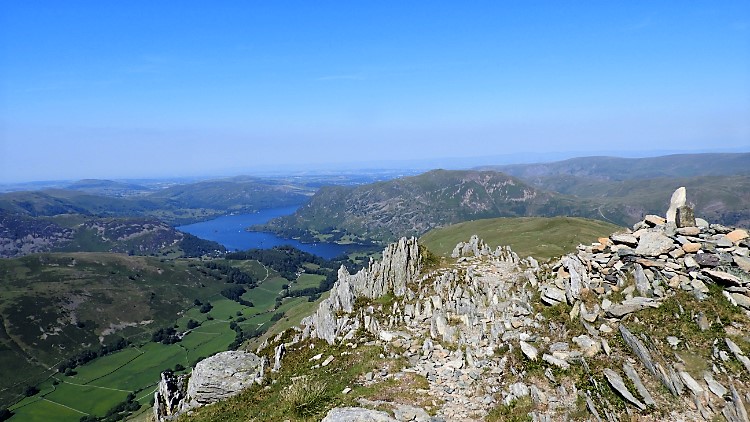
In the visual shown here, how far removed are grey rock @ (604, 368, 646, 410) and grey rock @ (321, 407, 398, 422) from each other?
1067 centimetres

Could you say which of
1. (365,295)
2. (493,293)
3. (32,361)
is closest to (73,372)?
(32,361)

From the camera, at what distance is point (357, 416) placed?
1761 cm

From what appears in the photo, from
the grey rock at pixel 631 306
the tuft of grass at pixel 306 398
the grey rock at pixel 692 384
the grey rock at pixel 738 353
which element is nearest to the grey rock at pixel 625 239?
the grey rock at pixel 631 306

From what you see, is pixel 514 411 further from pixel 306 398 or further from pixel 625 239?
pixel 625 239

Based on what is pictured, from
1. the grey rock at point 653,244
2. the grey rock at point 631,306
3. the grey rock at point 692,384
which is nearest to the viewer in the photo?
the grey rock at point 692,384

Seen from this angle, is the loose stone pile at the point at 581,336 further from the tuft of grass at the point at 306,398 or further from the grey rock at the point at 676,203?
the tuft of grass at the point at 306,398

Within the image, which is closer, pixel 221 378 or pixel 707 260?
pixel 707 260

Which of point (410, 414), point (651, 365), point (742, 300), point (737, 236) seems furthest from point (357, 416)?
point (737, 236)

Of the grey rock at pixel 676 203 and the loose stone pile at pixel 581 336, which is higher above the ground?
the grey rock at pixel 676 203

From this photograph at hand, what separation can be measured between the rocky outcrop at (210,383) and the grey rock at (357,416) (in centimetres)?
964

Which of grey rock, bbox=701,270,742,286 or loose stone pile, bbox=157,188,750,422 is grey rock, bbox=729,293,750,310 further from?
grey rock, bbox=701,270,742,286

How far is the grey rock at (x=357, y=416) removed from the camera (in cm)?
1745

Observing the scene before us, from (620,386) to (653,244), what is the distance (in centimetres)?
1170

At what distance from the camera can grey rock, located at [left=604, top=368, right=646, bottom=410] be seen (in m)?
17.2
